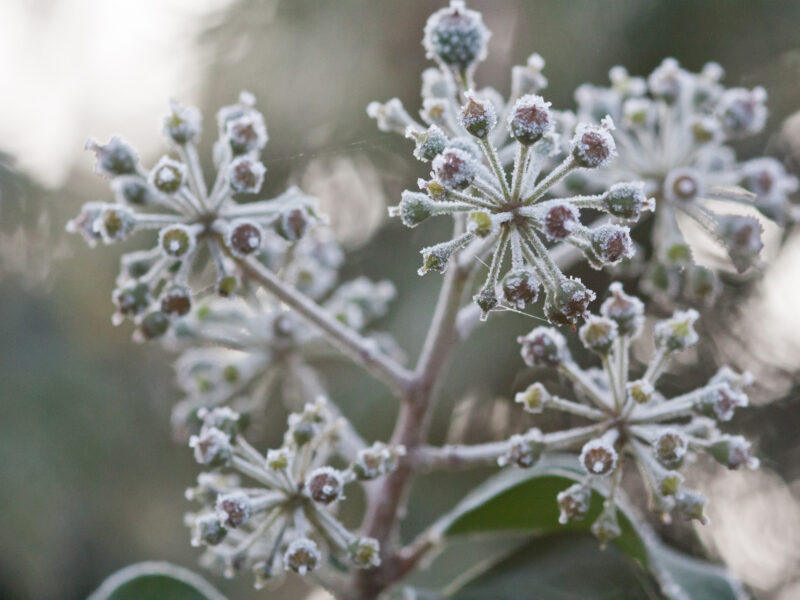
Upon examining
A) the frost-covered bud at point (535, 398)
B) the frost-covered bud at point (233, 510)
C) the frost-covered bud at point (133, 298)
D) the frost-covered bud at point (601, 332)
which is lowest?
the frost-covered bud at point (233, 510)

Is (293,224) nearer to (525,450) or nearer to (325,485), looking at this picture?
(325,485)

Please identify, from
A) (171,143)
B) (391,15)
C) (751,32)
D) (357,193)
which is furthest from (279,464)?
(751,32)

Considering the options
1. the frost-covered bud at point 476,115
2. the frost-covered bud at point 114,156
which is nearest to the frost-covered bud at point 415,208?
the frost-covered bud at point 476,115

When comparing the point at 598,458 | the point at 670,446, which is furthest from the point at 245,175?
the point at 670,446

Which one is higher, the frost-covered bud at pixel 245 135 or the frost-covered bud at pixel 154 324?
the frost-covered bud at pixel 245 135

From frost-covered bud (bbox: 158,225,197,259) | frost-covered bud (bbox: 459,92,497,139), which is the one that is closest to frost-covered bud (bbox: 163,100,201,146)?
frost-covered bud (bbox: 158,225,197,259)

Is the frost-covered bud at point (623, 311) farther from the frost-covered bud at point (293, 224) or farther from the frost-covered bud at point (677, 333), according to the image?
the frost-covered bud at point (293, 224)

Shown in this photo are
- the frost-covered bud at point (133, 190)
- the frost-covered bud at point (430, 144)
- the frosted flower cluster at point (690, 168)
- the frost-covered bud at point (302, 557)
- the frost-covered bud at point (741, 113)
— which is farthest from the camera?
the frost-covered bud at point (741, 113)
